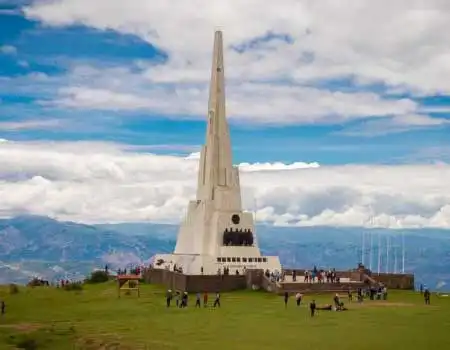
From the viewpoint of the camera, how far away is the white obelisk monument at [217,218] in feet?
210

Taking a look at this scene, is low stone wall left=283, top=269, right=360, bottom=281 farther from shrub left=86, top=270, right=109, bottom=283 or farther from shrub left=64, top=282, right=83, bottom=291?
shrub left=64, top=282, right=83, bottom=291

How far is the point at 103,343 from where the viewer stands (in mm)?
30750

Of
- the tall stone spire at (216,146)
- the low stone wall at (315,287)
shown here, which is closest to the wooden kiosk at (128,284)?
the low stone wall at (315,287)

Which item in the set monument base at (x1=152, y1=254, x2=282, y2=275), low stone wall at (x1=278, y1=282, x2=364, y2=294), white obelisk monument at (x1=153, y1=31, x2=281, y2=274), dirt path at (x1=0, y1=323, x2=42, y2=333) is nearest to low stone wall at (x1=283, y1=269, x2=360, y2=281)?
monument base at (x1=152, y1=254, x2=282, y2=275)

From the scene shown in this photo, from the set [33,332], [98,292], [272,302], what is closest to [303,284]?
[272,302]

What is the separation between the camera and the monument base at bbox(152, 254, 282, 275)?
61688 mm

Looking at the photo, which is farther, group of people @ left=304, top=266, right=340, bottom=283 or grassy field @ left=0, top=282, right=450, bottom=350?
group of people @ left=304, top=266, right=340, bottom=283

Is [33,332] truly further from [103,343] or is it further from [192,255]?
[192,255]

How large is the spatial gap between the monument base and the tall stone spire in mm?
6198

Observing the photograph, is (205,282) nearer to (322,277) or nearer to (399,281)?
(322,277)

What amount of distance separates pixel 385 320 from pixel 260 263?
90.4 ft

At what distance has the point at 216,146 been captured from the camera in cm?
6875

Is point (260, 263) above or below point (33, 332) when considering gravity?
above

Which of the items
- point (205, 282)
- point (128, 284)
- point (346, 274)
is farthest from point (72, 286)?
point (346, 274)
